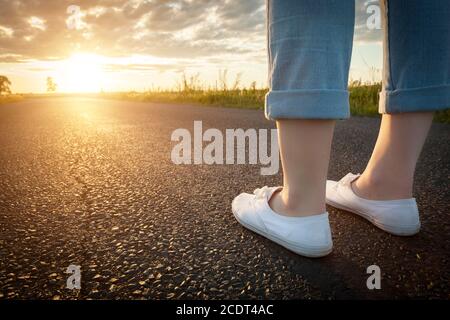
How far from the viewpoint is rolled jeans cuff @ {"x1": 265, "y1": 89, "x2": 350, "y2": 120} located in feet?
3.69

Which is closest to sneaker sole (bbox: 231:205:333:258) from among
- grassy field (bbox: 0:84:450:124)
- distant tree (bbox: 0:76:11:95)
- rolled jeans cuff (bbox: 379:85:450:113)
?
rolled jeans cuff (bbox: 379:85:450:113)

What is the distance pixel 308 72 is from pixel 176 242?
29.2 inches

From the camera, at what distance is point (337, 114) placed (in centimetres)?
114

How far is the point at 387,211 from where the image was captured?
1469 mm

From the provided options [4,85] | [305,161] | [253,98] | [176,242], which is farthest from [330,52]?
[4,85]

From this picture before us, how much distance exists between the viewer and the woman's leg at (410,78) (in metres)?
1.30

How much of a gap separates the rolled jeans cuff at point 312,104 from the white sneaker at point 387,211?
1.69ft

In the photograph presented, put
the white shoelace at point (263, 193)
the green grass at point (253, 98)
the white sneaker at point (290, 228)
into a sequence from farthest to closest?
the green grass at point (253, 98)
the white shoelace at point (263, 193)
the white sneaker at point (290, 228)

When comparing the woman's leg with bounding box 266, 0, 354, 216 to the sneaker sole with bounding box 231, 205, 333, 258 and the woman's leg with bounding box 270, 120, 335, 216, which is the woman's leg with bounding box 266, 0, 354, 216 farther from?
the sneaker sole with bounding box 231, 205, 333, 258

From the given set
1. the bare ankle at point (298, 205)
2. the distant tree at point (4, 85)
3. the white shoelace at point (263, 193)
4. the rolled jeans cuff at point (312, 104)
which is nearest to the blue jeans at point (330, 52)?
the rolled jeans cuff at point (312, 104)

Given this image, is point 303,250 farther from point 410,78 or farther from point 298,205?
point 410,78

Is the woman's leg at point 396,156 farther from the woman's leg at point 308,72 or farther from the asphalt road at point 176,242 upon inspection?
the woman's leg at point 308,72
